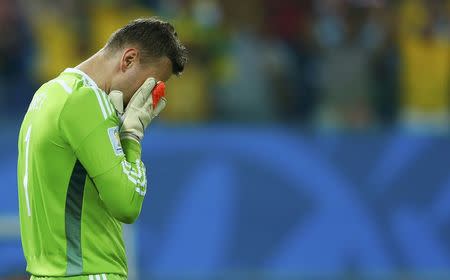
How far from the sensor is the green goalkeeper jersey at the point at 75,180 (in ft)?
12.8

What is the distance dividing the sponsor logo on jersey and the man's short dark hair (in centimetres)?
33

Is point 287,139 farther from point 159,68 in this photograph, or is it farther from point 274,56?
point 159,68

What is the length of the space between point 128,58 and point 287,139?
502 centimetres

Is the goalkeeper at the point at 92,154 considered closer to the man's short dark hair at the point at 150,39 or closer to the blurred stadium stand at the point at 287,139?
the man's short dark hair at the point at 150,39

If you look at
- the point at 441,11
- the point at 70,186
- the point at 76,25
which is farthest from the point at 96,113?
the point at 441,11

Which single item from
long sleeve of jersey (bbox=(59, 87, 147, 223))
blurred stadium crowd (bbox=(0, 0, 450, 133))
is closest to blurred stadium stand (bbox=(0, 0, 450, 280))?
blurred stadium crowd (bbox=(0, 0, 450, 133))

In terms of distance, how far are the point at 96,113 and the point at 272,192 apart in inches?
210

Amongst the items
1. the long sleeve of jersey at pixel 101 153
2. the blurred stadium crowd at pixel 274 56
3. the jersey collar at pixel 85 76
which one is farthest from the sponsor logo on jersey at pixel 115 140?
the blurred stadium crowd at pixel 274 56

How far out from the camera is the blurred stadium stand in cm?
893

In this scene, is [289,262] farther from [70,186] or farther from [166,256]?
[70,186]

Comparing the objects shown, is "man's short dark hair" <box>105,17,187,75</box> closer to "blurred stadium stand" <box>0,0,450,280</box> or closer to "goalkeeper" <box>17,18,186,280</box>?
"goalkeeper" <box>17,18,186,280</box>

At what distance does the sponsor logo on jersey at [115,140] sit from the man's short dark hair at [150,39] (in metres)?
0.33

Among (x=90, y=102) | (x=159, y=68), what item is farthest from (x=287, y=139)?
(x=90, y=102)

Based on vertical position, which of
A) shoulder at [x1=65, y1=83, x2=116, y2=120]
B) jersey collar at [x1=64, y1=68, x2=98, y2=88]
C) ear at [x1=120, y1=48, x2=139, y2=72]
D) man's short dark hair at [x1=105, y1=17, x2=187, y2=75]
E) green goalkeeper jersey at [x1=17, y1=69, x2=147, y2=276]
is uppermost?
man's short dark hair at [x1=105, y1=17, x2=187, y2=75]
